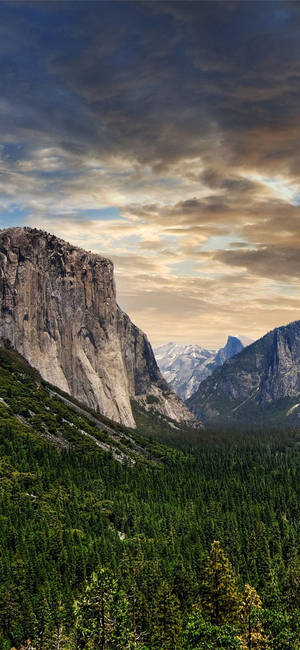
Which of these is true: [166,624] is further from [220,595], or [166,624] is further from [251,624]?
[251,624]

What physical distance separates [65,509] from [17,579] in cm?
4726

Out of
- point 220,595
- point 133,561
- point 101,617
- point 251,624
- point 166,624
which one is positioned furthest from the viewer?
point 133,561

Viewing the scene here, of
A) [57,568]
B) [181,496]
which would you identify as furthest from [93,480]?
[57,568]

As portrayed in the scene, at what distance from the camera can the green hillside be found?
62.4 metres

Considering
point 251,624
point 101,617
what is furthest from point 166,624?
point 101,617

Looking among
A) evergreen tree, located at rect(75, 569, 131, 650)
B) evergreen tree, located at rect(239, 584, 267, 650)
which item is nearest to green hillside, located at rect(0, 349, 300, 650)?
evergreen tree, located at rect(75, 569, 131, 650)

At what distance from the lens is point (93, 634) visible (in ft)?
186

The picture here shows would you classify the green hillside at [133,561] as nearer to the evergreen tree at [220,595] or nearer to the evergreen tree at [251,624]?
the evergreen tree at [220,595]

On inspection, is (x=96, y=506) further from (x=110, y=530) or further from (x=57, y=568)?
(x=57, y=568)

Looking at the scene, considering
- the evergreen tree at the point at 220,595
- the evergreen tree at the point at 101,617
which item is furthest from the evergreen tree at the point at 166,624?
the evergreen tree at the point at 101,617

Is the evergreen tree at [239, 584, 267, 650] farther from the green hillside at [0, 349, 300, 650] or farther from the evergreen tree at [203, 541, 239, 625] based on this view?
the evergreen tree at [203, 541, 239, 625]

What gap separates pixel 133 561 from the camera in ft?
370

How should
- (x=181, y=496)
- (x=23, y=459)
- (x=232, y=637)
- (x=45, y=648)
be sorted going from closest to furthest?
(x=232, y=637)
(x=45, y=648)
(x=23, y=459)
(x=181, y=496)

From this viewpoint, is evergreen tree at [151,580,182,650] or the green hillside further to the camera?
evergreen tree at [151,580,182,650]
